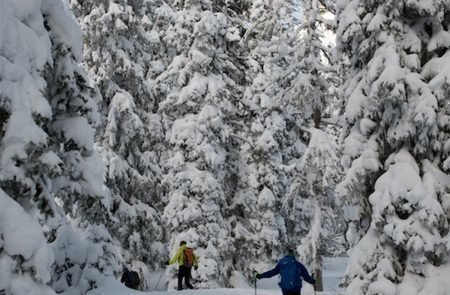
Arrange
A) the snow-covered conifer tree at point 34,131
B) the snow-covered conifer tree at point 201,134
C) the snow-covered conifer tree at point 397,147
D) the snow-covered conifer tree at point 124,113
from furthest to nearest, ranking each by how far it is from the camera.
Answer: the snow-covered conifer tree at point 124,113, the snow-covered conifer tree at point 201,134, the snow-covered conifer tree at point 397,147, the snow-covered conifer tree at point 34,131

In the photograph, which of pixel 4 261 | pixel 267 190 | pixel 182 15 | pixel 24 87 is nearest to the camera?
pixel 4 261

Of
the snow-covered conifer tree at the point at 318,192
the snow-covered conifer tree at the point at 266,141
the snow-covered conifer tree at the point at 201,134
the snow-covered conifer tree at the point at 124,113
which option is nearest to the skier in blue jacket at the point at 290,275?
the snow-covered conifer tree at the point at 318,192

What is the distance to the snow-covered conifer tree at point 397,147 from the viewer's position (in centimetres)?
1306

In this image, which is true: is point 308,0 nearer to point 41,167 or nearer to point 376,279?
point 376,279

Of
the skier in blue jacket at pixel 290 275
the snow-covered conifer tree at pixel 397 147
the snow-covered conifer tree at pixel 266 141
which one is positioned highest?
the snow-covered conifer tree at pixel 397 147

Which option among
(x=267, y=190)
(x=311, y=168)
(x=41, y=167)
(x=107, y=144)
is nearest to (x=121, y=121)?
(x=107, y=144)

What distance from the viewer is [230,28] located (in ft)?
86.4

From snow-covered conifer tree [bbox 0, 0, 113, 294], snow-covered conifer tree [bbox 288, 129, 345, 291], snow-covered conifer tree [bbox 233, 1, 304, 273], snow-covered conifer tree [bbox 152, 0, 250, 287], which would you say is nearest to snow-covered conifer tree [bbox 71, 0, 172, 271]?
snow-covered conifer tree [bbox 152, 0, 250, 287]

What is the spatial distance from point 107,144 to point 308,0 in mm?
9372

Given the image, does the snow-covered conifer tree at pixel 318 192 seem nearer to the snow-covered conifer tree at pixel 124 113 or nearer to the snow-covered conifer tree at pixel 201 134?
the snow-covered conifer tree at pixel 201 134

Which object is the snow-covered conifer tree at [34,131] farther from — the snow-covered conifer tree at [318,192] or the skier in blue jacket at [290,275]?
the snow-covered conifer tree at [318,192]

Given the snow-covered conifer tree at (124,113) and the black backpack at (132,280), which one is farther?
the snow-covered conifer tree at (124,113)

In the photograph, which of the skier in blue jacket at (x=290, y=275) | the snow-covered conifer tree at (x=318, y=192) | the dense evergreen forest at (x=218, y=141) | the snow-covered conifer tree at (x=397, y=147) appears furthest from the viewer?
the snow-covered conifer tree at (x=318, y=192)

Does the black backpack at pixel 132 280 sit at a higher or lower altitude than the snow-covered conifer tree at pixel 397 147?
lower
